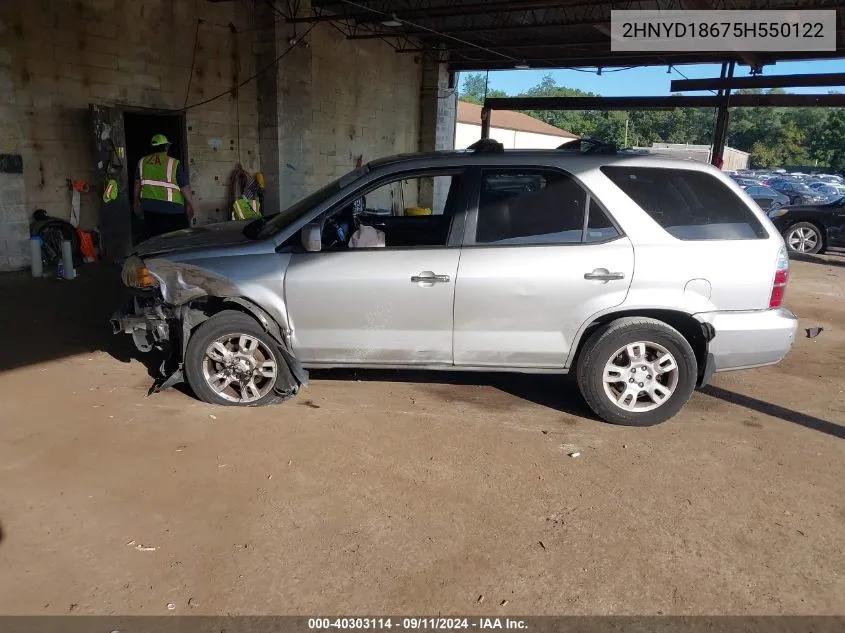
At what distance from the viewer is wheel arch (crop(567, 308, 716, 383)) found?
4.31 metres

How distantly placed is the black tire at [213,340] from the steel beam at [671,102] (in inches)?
566

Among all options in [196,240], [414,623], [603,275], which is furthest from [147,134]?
[414,623]

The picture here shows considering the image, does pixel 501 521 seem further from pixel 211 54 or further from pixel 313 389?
pixel 211 54

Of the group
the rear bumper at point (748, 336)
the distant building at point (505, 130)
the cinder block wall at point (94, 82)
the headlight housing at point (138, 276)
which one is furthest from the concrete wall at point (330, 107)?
the distant building at point (505, 130)

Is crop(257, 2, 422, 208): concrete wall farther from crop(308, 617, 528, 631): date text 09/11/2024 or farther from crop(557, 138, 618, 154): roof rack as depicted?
crop(308, 617, 528, 631): date text 09/11/2024

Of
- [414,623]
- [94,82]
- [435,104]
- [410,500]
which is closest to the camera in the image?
[414,623]

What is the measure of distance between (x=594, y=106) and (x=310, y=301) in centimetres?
1471

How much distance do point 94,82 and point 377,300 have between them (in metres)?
7.62

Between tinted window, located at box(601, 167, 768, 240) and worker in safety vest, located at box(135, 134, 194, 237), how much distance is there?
5.69m

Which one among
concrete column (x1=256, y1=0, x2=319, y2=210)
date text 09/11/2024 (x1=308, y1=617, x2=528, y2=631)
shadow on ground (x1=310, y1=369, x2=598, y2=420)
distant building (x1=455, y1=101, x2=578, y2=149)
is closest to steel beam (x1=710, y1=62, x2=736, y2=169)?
concrete column (x1=256, y1=0, x2=319, y2=210)

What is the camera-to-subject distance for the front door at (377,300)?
169 inches

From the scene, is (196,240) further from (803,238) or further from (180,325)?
(803,238)

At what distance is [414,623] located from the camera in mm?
2580

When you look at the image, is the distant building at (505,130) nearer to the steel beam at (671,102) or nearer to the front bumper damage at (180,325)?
the steel beam at (671,102)
